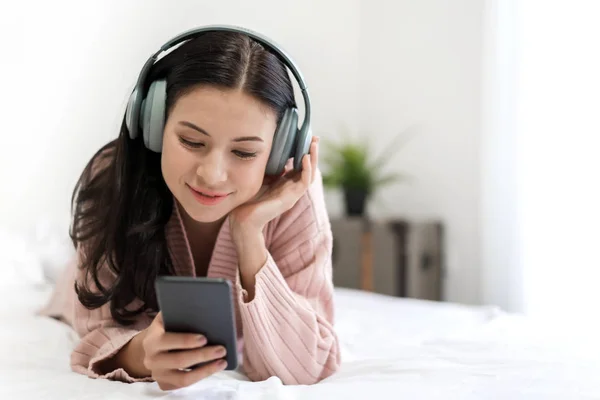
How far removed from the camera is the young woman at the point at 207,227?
797mm

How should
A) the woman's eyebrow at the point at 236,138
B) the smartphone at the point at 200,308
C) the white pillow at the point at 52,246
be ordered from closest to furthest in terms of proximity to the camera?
the smartphone at the point at 200,308, the woman's eyebrow at the point at 236,138, the white pillow at the point at 52,246

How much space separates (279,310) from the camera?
883mm

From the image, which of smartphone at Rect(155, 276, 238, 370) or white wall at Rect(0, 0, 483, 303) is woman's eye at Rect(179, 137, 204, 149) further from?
white wall at Rect(0, 0, 483, 303)

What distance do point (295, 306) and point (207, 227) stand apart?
0.71 ft

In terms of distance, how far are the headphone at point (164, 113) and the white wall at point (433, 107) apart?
1676 mm

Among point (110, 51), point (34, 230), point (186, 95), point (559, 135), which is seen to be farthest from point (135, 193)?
point (559, 135)

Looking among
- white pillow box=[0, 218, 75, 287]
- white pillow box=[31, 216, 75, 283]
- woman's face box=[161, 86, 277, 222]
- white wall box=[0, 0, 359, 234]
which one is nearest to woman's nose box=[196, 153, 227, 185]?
woman's face box=[161, 86, 277, 222]

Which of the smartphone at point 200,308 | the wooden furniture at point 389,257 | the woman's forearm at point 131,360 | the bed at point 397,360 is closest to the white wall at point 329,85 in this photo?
the wooden furniture at point 389,257

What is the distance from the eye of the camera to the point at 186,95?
31.6 inches

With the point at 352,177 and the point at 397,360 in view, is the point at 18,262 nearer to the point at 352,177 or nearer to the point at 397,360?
the point at 397,360

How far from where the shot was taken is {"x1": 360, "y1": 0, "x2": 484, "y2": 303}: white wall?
2441 millimetres

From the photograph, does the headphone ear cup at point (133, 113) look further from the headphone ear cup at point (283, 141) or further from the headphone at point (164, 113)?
the headphone ear cup at point (283, 141)

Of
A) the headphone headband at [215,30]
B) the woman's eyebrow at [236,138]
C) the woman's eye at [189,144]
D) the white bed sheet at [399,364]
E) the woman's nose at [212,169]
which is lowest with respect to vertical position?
the white bed sheet at [399,364]

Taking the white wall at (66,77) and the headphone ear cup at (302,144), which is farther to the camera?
the white wall at (66,77)
